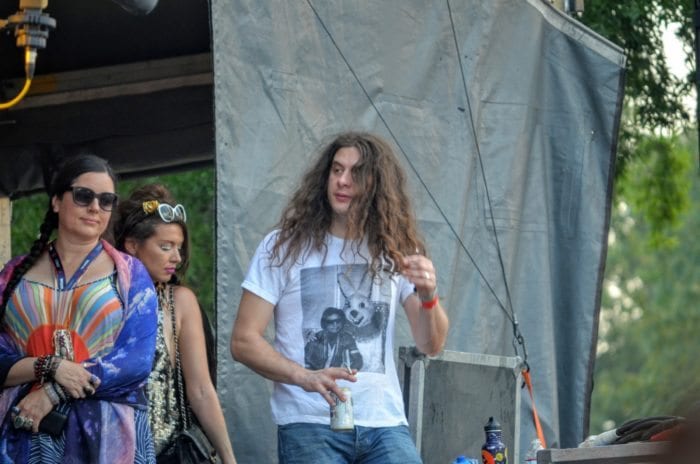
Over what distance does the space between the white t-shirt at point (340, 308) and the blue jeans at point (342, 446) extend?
42 millimetres

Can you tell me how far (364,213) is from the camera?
4.53 metres

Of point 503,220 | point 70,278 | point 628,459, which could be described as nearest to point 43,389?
point 70,278

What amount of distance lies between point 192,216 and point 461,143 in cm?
768

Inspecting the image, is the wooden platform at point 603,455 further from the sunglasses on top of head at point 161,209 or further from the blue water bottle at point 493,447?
the sunglasses on top of head at point 161,209

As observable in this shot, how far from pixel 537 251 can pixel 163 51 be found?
2.52 m

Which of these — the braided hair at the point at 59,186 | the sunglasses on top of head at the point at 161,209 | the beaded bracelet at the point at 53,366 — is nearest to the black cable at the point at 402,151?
the sunglasses on top of head at the point at 161,209

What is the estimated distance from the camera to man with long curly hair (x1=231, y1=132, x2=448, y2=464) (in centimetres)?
425

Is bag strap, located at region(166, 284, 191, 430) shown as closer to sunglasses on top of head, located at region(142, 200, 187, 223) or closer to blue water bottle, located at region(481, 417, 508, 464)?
sunglasses on top of head, located at region(142, 200, 187, 223)

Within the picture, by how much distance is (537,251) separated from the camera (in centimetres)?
612

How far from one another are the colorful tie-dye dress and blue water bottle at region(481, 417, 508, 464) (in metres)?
1.39

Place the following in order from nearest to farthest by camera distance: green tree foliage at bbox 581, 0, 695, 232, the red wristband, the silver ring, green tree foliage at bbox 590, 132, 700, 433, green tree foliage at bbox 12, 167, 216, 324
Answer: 1. the silver ring
2. the red wristband
3. green tree foliage at bbox 581, 0, 695, 232
4. green tree foliage at bbox 12, 167, 216, 324
5. green tree foliage at bbox 590, 132, 700, 433

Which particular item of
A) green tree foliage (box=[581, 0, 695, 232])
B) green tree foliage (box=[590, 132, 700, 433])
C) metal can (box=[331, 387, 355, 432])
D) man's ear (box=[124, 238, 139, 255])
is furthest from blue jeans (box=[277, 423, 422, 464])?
green tree foliage (box=[590, 132, 700, 433])

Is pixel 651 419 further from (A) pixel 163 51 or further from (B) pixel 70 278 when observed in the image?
(A) pixel 163 51

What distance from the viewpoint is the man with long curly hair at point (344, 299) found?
13.9 feet
